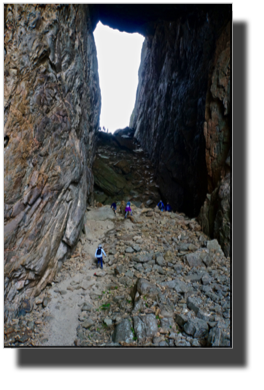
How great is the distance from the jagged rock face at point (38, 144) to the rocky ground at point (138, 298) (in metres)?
0.94

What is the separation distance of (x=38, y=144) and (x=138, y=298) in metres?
6.78

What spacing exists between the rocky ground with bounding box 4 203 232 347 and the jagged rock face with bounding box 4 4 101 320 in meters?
0.94

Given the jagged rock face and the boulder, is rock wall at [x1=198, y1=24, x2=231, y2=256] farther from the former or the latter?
the jagged rock face

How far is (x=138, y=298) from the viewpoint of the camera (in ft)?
24.1

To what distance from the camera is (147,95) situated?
99.0ft

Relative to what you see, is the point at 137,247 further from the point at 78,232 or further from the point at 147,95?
the point at 147,95

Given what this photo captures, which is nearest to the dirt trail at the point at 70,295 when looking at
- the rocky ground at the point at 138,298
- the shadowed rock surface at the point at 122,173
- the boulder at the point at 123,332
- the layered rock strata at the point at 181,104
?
the rocky ground at the point at 138,298

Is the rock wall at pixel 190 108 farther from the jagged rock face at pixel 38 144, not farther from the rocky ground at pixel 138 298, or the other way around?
the jagged rock face at pixel 38 144

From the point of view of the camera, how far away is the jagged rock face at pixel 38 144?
6.23 m

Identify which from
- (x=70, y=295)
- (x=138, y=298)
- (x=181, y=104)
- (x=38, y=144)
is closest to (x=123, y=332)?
(x=138, y=298)

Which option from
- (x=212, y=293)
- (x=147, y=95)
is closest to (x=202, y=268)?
(x=212, y=293)

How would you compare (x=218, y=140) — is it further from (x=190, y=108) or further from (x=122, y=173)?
(x=122, y=173)

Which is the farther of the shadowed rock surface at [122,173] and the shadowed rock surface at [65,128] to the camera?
the shadowed rock surface at [122,173]
